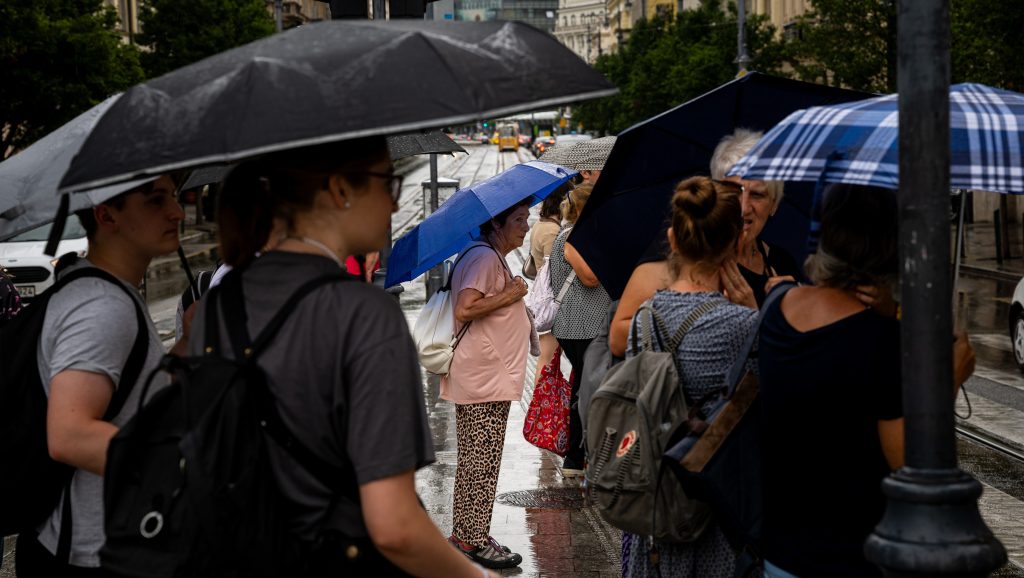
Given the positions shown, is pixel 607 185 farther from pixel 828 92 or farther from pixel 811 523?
pixel 811 523

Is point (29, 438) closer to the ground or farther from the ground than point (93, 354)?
closer to the ground

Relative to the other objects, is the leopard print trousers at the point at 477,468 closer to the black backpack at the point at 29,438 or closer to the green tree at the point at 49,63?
the black backpack at the point at 29,438

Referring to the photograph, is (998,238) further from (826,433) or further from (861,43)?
(826,433)

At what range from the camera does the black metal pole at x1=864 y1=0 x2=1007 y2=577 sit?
3279 millimetres

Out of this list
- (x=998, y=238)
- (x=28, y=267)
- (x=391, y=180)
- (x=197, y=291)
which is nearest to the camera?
(x=391, y=180)

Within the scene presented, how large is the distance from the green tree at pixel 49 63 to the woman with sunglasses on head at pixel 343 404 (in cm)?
3132

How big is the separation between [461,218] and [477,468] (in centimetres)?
122

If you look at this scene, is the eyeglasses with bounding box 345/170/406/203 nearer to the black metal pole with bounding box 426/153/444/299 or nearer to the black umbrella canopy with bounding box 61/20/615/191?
the black umbrella canopy with bounding box 61/20/615/191

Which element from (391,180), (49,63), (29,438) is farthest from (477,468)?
(49,63)

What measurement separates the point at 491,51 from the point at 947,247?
123cm

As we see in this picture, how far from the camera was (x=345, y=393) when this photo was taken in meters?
2.58

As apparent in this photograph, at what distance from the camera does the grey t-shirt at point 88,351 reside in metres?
3.32

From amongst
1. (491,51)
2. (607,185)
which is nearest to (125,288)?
(491,51)

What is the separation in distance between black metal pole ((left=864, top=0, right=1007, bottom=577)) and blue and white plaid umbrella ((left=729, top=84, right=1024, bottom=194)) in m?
0.32
